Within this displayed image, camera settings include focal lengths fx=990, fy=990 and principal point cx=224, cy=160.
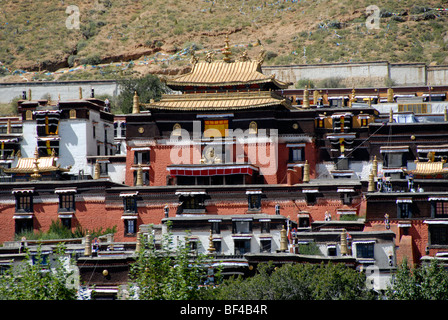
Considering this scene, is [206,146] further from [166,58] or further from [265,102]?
[166,58]

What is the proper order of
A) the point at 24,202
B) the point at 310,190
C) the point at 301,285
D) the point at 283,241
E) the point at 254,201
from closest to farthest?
1. the point at 301,285
2. the point at 283,241
3. the point at 310,190
4. the point at 254,201
5. the point at 24,202

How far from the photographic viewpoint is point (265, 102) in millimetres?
71625

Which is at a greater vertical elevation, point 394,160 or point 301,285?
point 394,160

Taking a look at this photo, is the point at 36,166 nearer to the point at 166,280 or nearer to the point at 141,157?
the point at 141,157

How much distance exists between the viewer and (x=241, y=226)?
190 feet

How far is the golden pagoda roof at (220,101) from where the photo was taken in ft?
236

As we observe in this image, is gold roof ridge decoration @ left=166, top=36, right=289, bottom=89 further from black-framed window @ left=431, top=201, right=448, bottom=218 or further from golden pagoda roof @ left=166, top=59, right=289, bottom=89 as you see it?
black-framed window @ left=431, top=201, right=448, bottom=218

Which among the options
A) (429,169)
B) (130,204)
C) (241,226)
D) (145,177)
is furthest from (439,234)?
(145,177)

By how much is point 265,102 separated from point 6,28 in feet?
260

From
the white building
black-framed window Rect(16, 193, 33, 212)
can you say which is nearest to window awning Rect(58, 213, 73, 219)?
black-framed window Rect(16, 193, 33, 212)

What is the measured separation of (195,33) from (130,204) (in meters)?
70.9

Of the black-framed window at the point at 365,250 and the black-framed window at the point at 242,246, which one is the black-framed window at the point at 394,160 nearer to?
the black-framed window at the point at 365,250

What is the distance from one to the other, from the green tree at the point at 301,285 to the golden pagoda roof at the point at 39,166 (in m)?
25.8
